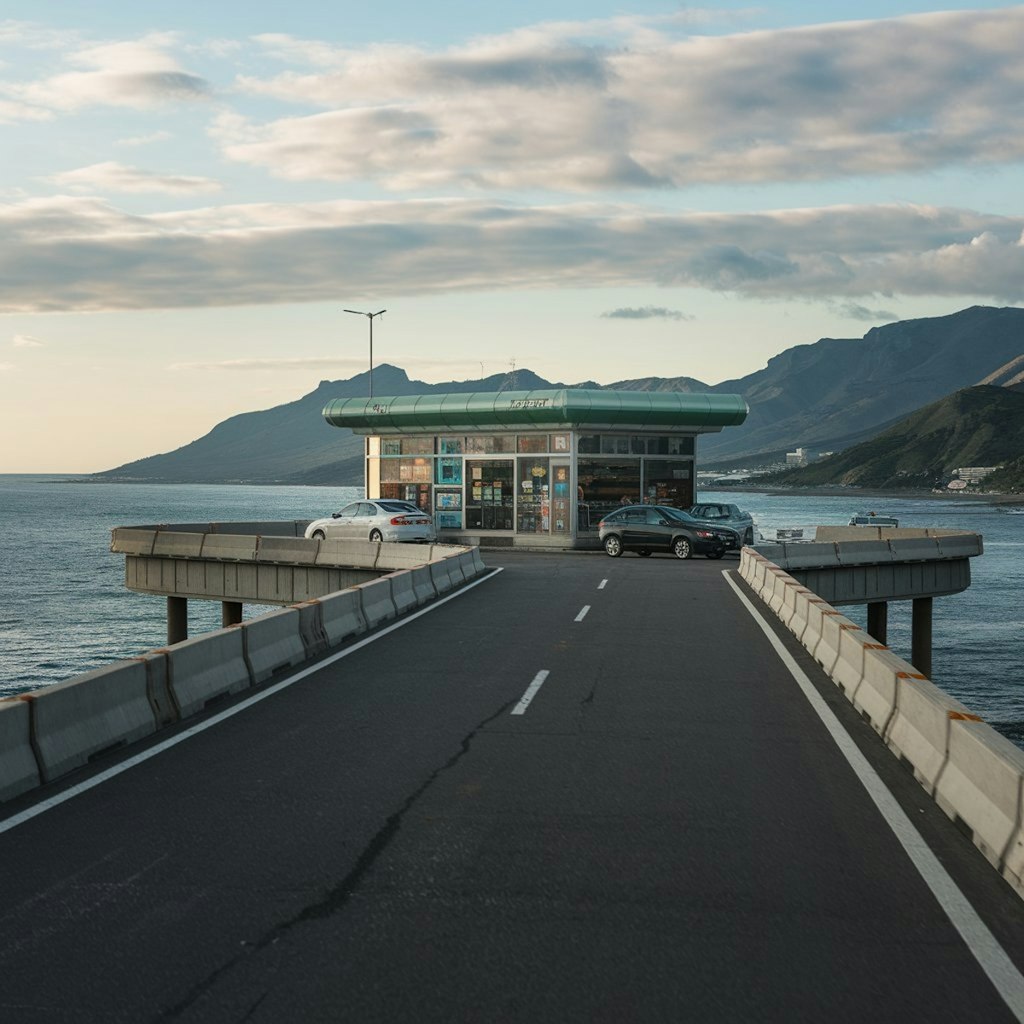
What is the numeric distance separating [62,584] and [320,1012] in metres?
78.4

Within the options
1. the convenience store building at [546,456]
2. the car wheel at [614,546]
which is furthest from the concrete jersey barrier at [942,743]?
the convenience store building at [546,456]

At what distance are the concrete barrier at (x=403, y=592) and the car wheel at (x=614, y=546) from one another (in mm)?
14939

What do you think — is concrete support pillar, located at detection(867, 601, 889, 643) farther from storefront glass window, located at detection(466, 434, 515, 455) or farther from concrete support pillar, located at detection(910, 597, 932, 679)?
storefront glass window, located at detection(466, 434, 515, 455)

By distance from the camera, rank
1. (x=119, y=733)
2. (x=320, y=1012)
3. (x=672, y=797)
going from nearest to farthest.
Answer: (x=320, y=1012)
(x=672, y=797)
(x=119, y=733)

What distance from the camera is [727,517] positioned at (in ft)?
131

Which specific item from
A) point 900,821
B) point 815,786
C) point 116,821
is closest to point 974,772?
point 900,821

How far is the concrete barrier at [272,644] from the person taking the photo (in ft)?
44.6

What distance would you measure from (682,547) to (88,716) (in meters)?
27.3

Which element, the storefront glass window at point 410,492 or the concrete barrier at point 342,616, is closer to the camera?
the concrete barrier at point 342,616

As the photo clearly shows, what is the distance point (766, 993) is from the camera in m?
5.16

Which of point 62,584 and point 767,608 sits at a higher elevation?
point 767,608

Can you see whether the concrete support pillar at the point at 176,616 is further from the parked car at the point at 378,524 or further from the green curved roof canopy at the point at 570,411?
the green curved roof canopy at the point at 570,411

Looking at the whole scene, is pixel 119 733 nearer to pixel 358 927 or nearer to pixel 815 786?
Answer: pixel 358 927

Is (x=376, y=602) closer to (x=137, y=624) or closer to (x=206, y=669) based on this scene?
(x=206, y=669)
